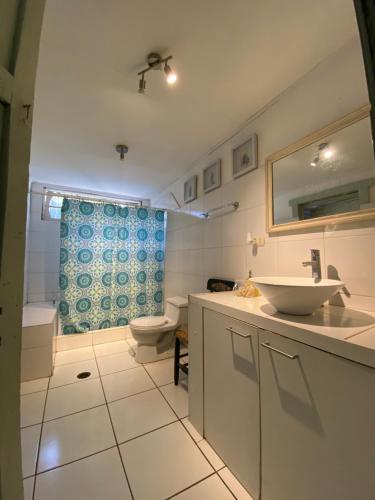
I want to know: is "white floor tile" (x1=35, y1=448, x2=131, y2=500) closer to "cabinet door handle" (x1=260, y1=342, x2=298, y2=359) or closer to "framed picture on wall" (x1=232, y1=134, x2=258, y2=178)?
"cabinet door handle" (x1=260, y1=342, x2=298, y2=359)

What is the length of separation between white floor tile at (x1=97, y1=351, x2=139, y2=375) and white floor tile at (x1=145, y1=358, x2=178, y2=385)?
0.64ft

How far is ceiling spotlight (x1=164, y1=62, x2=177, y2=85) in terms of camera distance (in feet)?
3.96

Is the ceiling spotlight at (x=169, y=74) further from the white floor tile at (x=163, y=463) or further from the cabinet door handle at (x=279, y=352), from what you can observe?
the white floor tile at (x=163, y=463)

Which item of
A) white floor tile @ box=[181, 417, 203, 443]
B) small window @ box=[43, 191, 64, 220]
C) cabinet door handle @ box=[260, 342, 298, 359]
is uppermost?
small window @ box=[43, 191, 64, 220]

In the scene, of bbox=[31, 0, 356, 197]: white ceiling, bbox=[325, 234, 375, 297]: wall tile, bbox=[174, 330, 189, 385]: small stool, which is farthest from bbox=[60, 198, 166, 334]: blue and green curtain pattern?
bbox=[325, 234, 375, 297]: wall tile

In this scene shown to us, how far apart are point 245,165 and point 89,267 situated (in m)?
2.10

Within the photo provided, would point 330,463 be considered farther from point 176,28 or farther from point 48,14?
point 48,14

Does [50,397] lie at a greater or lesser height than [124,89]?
lesser

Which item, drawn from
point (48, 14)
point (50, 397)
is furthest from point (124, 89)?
point (50, 397)

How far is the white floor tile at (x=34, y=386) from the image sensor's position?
180cm

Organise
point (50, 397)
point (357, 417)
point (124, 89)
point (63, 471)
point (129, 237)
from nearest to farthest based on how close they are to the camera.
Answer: point (357, 417) → point (63, 471) → point (124, 89) → point (50, 397) → point (129, 237)

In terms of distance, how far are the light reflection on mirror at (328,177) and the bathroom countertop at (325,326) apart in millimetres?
539

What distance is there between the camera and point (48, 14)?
0.99 meters

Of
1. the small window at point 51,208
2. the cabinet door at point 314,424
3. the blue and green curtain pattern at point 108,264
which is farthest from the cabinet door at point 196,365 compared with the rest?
the small window at point 51,208
